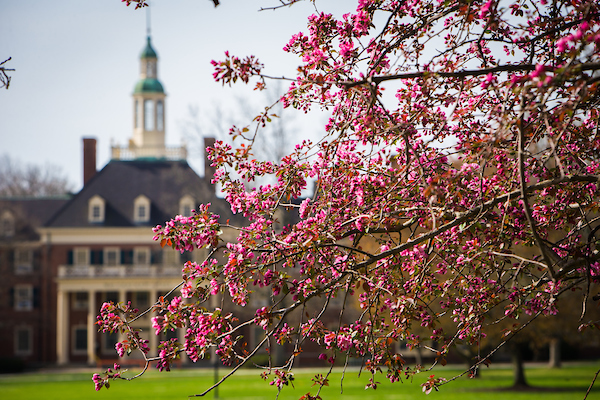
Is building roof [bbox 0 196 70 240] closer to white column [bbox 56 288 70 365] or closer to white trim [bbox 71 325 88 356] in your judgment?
white column [bbox 56 288 70 365]

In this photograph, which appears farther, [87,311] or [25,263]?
[25,263]

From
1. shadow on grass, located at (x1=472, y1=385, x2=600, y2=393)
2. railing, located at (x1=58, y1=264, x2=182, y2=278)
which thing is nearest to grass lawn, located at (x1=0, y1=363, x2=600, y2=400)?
shadow on grass, located at (x1=472, y1=385, x2=600, y2=393)

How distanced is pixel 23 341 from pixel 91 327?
4625mm

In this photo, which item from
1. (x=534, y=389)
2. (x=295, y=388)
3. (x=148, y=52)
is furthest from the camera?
(x=148, y=52)

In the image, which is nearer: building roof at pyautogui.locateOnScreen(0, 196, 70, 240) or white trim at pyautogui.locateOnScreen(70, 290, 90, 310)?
white trim at pyautogui.locateOnScreen(70, 290, 90, 310)

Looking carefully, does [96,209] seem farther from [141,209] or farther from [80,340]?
[80,340]

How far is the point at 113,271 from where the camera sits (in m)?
42.7

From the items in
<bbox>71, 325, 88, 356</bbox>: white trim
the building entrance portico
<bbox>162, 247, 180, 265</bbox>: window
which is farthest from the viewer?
<bbox>162, 247, 180, 265</bbox>: window

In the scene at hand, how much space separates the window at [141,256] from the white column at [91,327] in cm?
296

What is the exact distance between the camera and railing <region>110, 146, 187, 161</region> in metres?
46.2

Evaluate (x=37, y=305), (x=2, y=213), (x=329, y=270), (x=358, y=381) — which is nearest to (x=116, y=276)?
(x=37, y=305)

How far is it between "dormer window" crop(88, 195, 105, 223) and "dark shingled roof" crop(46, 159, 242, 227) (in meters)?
0.25

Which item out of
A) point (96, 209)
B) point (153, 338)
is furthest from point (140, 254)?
point (153, 338)

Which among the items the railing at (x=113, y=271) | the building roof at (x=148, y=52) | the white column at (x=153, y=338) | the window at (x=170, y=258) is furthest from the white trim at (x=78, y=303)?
the building roof at (x=148, y=52)
